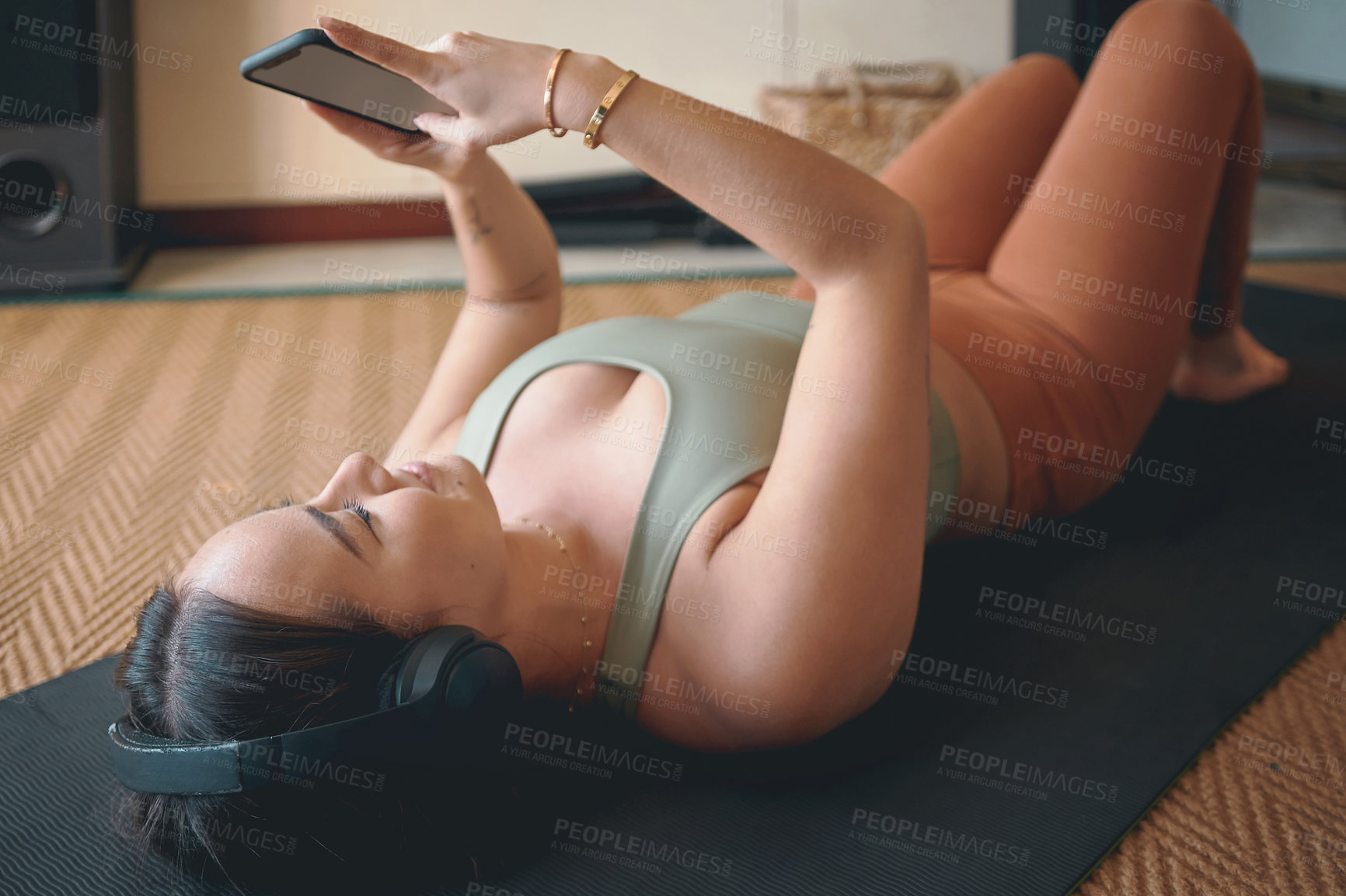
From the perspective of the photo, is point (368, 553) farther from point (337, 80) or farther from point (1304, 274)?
point (1304, 274)

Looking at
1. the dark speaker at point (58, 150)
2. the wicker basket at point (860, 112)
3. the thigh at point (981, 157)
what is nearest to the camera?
the thigh at point (981, 157)

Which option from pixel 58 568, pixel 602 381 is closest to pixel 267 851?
pixel 602 381

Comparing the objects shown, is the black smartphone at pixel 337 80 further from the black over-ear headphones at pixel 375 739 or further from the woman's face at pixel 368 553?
the black over-ear headphones at pixel 375 739

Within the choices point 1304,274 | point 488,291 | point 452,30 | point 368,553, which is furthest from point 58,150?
point 1304,274

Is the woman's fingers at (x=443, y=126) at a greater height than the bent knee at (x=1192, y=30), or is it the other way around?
the bent knee at (x=1192, y=30)

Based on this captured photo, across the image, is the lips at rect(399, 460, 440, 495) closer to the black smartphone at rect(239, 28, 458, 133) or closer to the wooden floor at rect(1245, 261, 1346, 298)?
the black smartphone at rect(239, 28, 458, 133)

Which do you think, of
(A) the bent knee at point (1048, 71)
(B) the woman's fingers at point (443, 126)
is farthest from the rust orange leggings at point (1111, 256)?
(B) the woman's fingers at point (443, 126)

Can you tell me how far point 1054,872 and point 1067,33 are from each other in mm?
2354

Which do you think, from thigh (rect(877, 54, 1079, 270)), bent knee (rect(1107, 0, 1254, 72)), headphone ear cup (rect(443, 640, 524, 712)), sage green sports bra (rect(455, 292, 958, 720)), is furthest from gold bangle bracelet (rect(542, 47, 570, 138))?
bent knee (rect(1107, 0, 1254, 72))

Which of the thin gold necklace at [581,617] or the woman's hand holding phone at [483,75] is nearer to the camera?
the woman's hand holding phone at [483,75]

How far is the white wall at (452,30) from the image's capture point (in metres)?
2.37

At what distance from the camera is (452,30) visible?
2.31m

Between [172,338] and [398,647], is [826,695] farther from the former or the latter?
[172,338]

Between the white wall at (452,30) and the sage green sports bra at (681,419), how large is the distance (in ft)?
5.74
